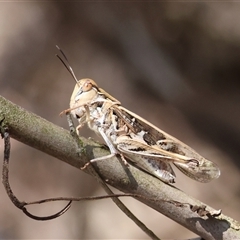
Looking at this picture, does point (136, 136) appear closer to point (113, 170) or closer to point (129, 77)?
point (113, 170)

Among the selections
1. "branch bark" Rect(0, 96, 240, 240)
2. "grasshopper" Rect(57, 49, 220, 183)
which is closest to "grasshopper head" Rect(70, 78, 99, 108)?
"grasshopper" Rect(57, 49, 220, 183)

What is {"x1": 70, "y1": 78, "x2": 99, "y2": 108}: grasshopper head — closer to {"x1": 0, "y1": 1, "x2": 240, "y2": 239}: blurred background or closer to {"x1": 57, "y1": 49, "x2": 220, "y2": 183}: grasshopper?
{"x1": 57, "y1": 49, "x2": 220, "y2": 183}: grasshopper

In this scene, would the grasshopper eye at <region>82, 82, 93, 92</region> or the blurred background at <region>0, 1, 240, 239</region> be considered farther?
the blurred background at <region>0, 1, 240, 239</region>

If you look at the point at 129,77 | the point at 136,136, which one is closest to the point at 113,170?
the point at 136,136

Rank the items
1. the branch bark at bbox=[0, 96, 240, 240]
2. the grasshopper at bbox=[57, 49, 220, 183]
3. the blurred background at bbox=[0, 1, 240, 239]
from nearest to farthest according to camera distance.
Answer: the branch bark at bbox=[0, 96, 240, 240] → the grasshopper at bbox=[57, 49, 220, 183] → the blurred background at bbox=[0, 1, 240, 239]

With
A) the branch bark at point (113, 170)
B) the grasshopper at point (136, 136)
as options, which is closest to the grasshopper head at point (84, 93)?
the grasshopper at point (136, 136)

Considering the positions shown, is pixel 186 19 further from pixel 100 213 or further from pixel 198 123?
pixel 100 213
